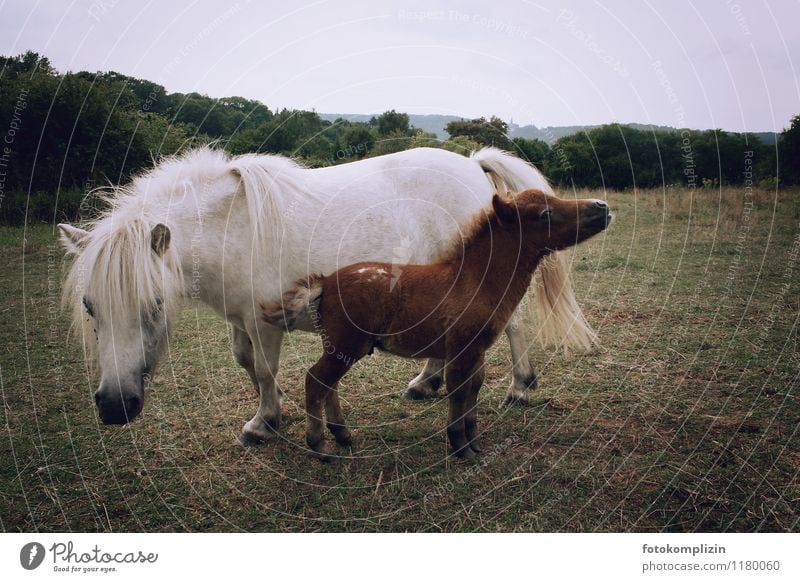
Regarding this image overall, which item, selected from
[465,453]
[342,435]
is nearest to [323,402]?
[342,435]

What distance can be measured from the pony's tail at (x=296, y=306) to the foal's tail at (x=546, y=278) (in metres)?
2.27

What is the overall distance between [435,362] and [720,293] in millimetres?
5344

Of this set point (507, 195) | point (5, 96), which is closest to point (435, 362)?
point (507, 195)

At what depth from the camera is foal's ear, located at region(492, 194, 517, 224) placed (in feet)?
12.3

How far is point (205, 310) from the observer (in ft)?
28.4

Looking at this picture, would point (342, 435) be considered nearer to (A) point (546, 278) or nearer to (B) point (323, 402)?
(B) point (323, 402)

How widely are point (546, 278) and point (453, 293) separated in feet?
5.83

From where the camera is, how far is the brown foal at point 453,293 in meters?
3.77

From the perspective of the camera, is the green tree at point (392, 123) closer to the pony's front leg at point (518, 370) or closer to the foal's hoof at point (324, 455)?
the pony's front leg at point (518, 370)

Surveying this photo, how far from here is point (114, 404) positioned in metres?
3.49

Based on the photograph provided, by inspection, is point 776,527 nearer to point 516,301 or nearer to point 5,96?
point 516,301

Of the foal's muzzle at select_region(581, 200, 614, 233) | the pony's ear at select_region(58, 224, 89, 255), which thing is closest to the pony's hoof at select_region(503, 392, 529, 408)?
the foal's muzzle at select_region(581, 200, 614, 233)

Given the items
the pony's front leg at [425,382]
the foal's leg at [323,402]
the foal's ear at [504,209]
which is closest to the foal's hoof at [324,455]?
the foal's leg at [323,402]
